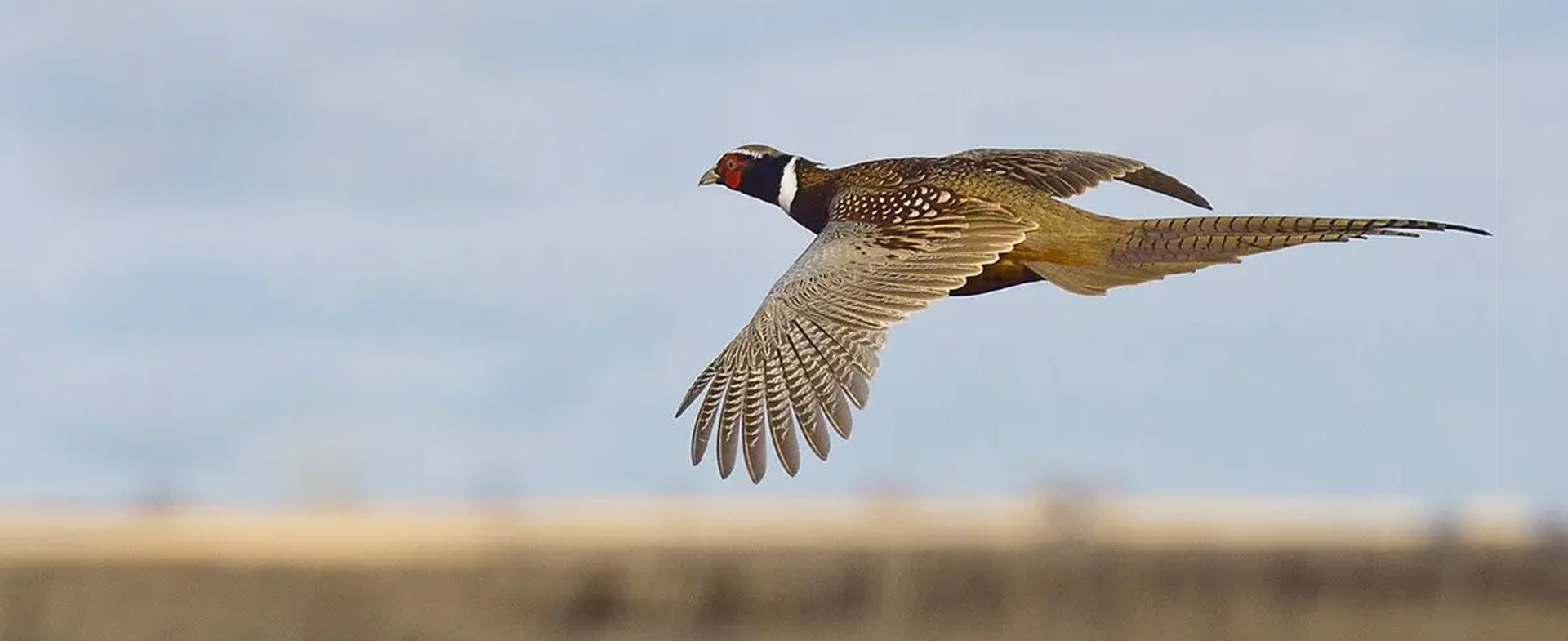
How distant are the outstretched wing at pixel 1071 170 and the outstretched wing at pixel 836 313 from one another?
0.45 metres

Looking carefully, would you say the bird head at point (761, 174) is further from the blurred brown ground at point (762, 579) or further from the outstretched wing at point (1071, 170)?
the blurred brown ground at point (762, 579)

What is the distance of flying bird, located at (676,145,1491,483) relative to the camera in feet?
14.2

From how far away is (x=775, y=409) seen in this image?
14.1ft

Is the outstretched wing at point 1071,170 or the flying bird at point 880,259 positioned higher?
the outstretched wing at point 1071,170

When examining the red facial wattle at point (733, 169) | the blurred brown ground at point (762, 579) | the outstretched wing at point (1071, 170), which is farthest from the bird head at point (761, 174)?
the blurred brown ground at point (762, 579)

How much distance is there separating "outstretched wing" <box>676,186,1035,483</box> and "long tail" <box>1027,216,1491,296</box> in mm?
163

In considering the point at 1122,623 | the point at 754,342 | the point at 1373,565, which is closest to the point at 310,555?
the point at 1122,623

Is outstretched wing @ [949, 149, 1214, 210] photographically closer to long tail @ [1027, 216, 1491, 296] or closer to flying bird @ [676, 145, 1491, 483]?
flying bird @ [676, 145, 1491, 483]

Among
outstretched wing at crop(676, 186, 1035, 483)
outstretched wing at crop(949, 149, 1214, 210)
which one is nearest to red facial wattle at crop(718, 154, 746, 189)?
outstretched wing at crop(676, 186, 1035, 483)

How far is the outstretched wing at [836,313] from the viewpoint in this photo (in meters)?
4.29

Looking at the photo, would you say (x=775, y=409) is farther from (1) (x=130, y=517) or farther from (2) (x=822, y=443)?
(1) (x=130, y=517)

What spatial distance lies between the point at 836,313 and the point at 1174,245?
75 cm

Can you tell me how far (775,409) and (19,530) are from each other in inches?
352

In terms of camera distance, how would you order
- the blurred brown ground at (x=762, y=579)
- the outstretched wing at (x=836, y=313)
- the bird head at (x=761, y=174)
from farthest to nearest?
the blurred brown ground at (x=762, y=579) < the bird head at (x=761, y=174) < the outstretched wing at (x=836, y=313)
